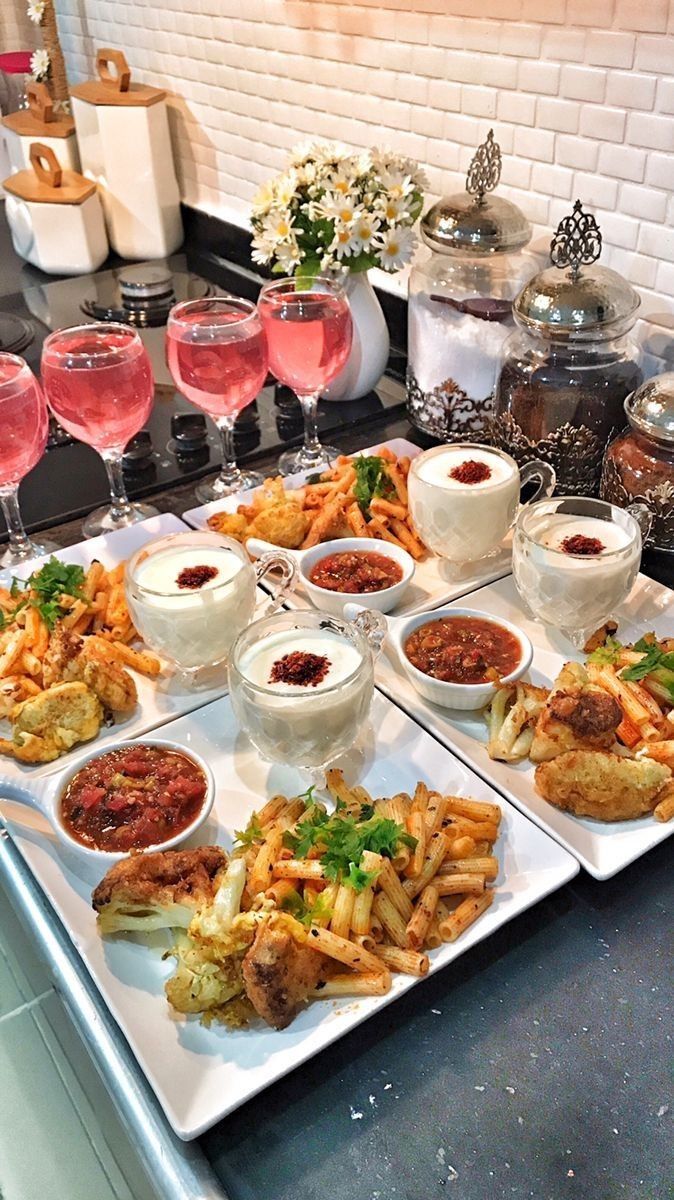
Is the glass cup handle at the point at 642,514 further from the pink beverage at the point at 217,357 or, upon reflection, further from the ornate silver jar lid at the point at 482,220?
the pink beverage at the point at 217,357

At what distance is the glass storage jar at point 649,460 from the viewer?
1.35 meters

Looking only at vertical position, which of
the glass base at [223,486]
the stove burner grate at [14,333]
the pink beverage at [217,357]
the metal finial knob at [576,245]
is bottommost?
the stove burner grate at [14,333]

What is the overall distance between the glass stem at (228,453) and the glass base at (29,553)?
1.01 ft

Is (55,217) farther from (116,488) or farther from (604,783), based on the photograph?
(604,783)

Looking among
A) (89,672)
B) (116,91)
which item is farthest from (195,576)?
(116,91)

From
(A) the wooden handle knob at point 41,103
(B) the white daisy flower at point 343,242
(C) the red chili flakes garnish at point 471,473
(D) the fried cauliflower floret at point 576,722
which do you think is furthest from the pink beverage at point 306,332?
(A) the wooden handle knob at point 41,103

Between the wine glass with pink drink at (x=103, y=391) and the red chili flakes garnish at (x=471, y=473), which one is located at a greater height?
the wine glass with pink drink at (x=103, y=391)

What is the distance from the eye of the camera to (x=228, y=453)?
1700mm

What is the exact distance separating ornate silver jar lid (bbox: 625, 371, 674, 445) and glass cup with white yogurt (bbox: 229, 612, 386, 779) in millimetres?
493

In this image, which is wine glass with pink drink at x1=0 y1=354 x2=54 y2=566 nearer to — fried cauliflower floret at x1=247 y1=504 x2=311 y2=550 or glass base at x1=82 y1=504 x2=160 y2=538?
glass base at x1=82 y1=504 x2=160 y2=538

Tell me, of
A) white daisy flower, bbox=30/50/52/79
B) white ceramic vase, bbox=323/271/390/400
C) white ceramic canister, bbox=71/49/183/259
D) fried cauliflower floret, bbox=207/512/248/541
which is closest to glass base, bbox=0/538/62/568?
fried cauliflower floret, bbox=207/512/248/541

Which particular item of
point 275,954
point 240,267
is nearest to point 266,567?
point 275,954

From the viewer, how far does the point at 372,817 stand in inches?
38.6

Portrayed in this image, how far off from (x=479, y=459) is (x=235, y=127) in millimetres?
1390
